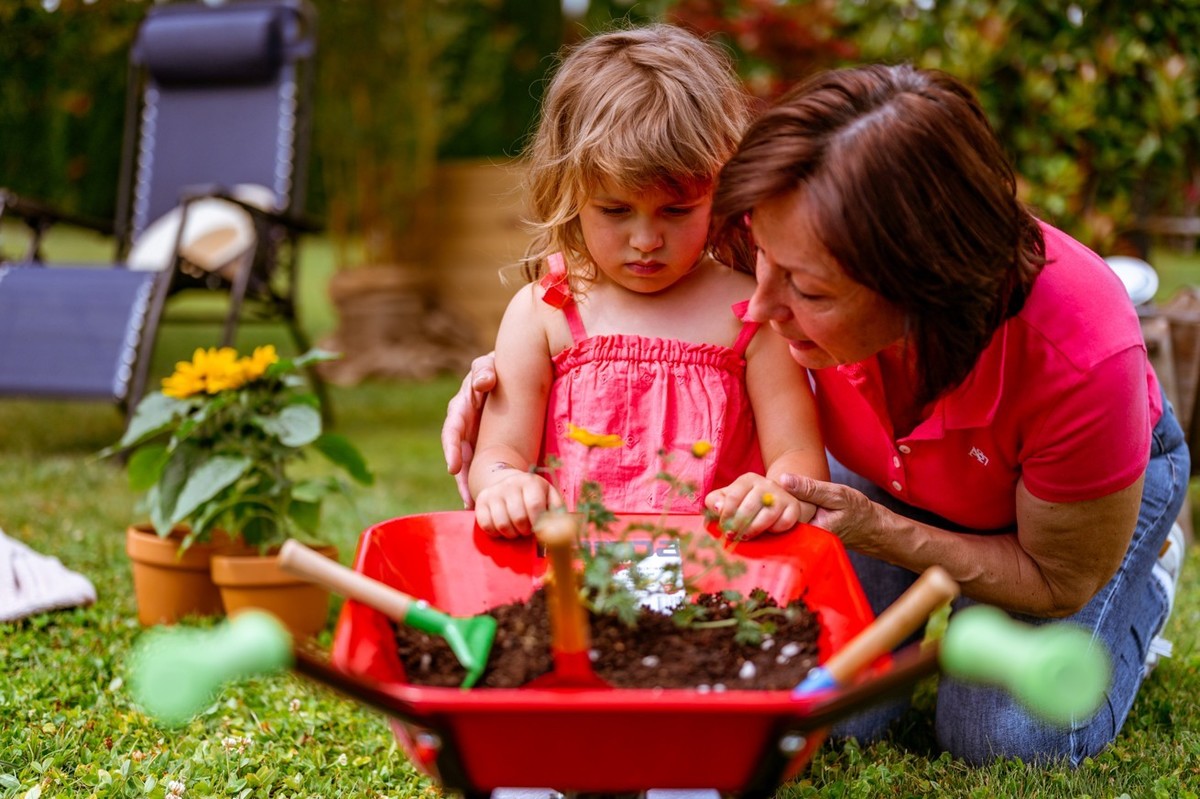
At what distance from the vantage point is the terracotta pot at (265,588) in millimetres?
2191

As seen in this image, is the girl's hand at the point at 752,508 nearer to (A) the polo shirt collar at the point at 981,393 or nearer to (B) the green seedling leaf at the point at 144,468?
(A) the polo shirt collar at the point at 981,393

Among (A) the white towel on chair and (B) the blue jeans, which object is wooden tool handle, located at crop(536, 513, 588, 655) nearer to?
(B) the blue jeans

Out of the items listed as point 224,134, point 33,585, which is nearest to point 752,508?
point 33,585

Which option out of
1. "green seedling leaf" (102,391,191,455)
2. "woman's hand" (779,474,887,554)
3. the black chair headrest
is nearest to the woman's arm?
A: "woman's hand" (779,474,887,554)

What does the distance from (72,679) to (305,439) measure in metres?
0.57

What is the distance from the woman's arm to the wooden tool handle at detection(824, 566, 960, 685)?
48 cm

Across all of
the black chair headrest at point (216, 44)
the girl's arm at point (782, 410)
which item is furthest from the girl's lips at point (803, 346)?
the black chair headrest at point (216, 44)

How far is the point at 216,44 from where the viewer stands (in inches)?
186

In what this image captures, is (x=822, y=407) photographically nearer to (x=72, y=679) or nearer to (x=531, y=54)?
(x=72, y=679)

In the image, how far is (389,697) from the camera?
34.3 inches

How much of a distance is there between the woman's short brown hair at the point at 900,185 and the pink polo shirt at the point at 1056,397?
7.3 inches

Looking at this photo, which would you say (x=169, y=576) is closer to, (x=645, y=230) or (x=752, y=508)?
(x=645, y=230)

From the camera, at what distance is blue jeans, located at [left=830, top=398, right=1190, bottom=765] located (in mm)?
1741

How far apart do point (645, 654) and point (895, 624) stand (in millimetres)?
304
